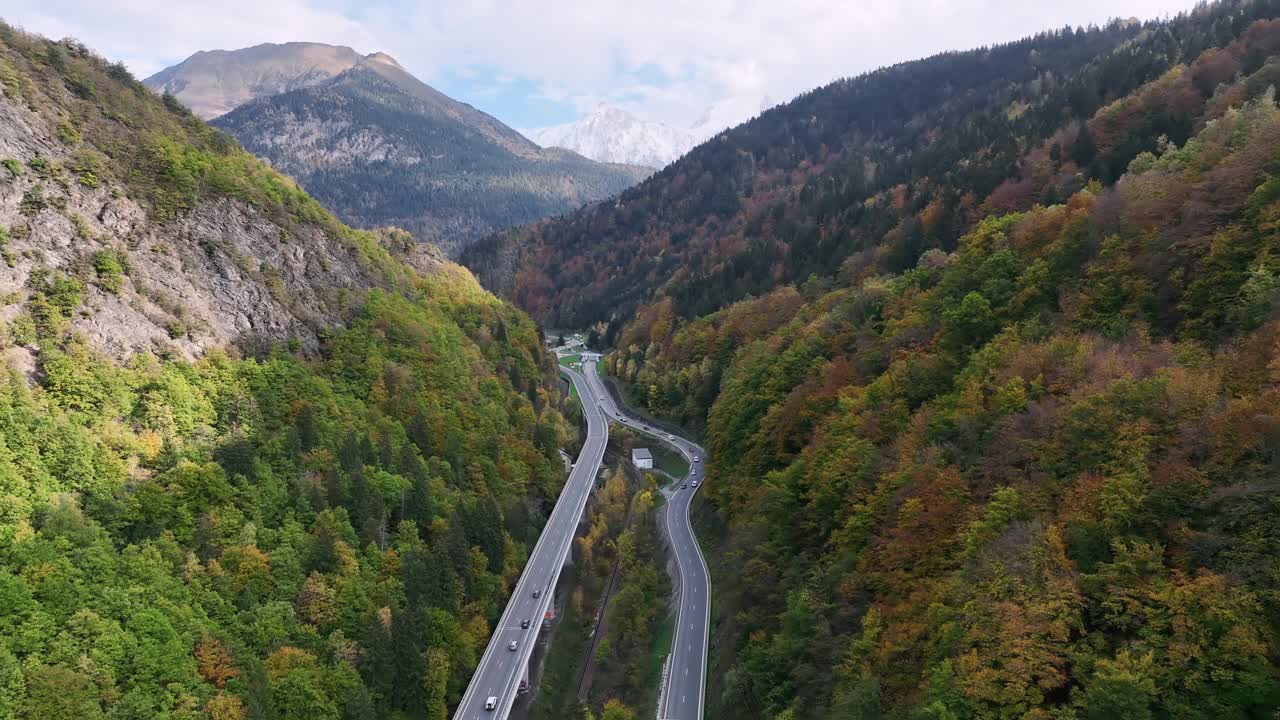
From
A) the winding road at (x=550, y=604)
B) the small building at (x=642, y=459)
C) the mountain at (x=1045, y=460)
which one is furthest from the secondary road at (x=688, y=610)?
the small building at (x=642, y=459)

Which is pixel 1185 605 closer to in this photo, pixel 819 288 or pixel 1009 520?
pixel 1009 520

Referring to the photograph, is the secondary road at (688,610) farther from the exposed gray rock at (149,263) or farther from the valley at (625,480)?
the exposed gray rock at (149,263)

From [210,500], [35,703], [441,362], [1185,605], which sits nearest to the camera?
[1185,605]

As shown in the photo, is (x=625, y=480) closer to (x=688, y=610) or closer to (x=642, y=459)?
(x=642, y=459)

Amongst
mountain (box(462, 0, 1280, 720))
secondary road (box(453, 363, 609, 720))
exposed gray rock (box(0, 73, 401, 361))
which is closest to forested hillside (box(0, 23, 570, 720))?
exposed gray rock (box(0, 73, 401, 361))

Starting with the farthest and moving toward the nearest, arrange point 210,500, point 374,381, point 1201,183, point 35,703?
point 374,381, point 210,500, point 1201,183, point 35,703

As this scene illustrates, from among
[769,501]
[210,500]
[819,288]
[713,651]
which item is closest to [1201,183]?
[769,501]
